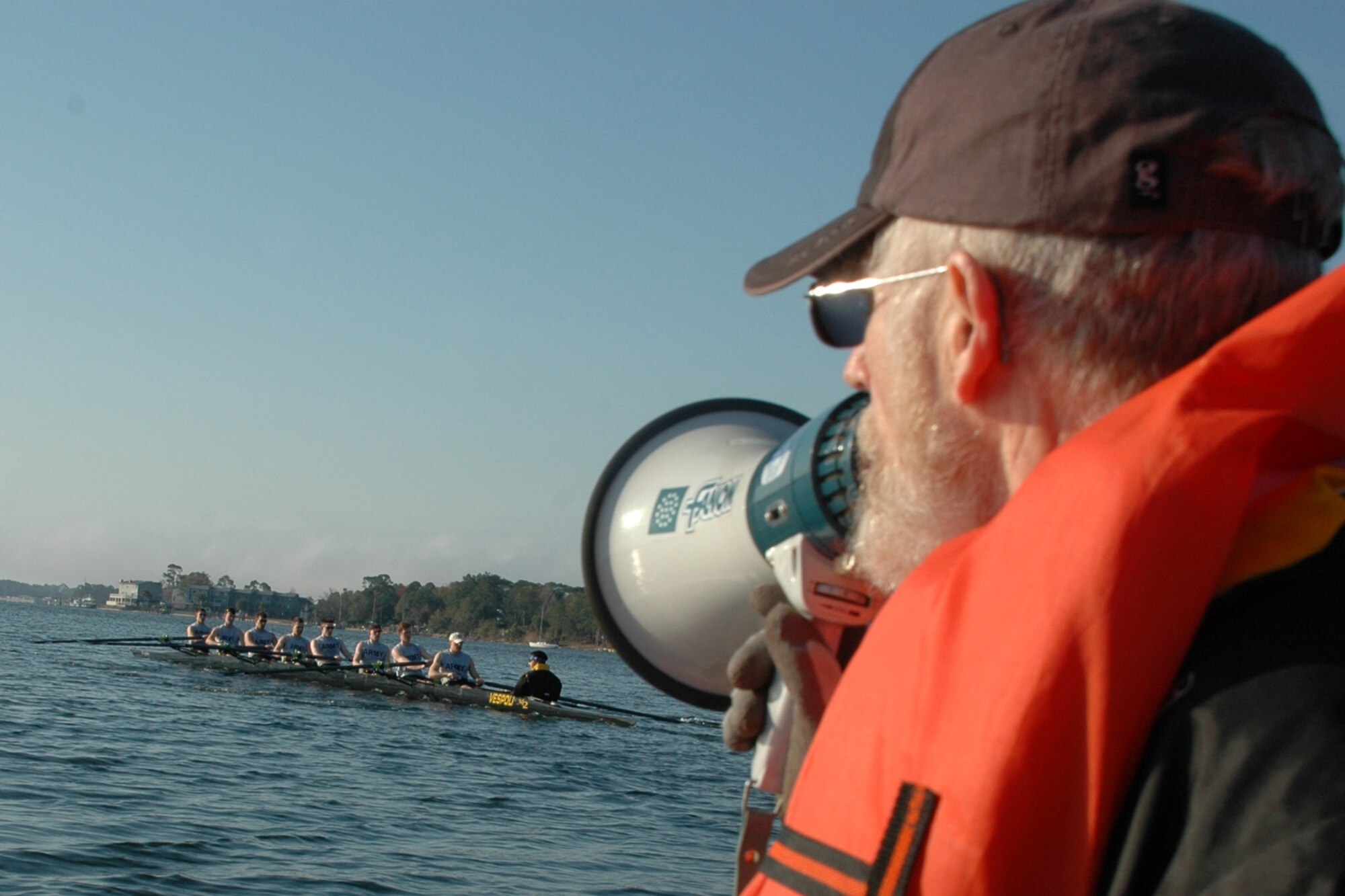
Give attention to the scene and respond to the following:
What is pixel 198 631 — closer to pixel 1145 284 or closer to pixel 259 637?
pixel 259 637

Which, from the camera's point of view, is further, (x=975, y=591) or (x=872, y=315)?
(x=872, y=315)

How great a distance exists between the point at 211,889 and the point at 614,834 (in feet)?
18.6

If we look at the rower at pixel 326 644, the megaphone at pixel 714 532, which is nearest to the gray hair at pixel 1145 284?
the megaphone at pixel 714 532

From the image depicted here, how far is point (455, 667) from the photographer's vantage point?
27.2 meters

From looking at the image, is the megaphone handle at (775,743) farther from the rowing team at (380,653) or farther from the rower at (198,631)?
the rower at (198,631)

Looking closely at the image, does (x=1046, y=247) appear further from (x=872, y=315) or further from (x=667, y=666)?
(x=667, y=666)

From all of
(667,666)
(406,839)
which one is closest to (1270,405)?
(667,666)

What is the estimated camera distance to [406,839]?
13.3 metres

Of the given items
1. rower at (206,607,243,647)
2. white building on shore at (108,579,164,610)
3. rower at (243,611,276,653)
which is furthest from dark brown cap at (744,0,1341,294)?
white building on shore at (108,579,164,610)

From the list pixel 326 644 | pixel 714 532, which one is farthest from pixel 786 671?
pixel 326 644

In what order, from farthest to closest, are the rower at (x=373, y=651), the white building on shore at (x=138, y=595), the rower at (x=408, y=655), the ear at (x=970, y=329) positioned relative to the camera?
the white building on shore at (x=138, y=595)
the rower at (x=373, y=651)
the rower at (x=408, y=655)
the ear at (x=970, y=329)

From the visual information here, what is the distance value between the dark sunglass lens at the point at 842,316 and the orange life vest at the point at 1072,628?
0.49m

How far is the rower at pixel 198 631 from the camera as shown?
2998 cm

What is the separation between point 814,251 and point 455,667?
26582mm
